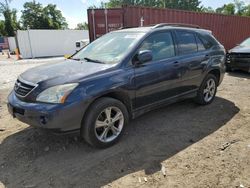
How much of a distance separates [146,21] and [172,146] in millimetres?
6654

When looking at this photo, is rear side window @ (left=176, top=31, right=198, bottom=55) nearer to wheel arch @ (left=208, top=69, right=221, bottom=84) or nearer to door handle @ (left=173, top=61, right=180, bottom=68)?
door handle @ (left=173, top=61, right=180, bottom=68)

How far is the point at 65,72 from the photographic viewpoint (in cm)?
338

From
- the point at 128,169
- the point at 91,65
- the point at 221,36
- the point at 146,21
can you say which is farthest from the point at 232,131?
the point at 221,36

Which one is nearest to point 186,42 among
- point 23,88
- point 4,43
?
point 23,88

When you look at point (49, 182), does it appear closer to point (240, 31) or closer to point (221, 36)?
point (221, 36)

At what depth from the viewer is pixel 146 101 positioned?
155 inches

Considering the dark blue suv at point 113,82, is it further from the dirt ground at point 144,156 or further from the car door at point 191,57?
the dirt ground at point 144,156

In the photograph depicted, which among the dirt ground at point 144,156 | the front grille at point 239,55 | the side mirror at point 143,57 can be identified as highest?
the side mirror at point 143,57

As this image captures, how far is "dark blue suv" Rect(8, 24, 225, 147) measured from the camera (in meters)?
3.03

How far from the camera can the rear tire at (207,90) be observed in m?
5.11

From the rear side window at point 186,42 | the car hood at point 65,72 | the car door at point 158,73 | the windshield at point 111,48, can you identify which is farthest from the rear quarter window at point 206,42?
the car hood at point 65,72

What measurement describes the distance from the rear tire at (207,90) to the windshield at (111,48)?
2033 mm

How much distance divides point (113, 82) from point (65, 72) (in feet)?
2.36

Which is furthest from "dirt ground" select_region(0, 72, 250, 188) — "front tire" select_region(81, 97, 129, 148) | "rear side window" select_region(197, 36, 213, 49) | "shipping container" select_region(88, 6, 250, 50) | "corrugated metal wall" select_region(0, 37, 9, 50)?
"corrugated metal wall" select_region(0, 37, 9, 50)
